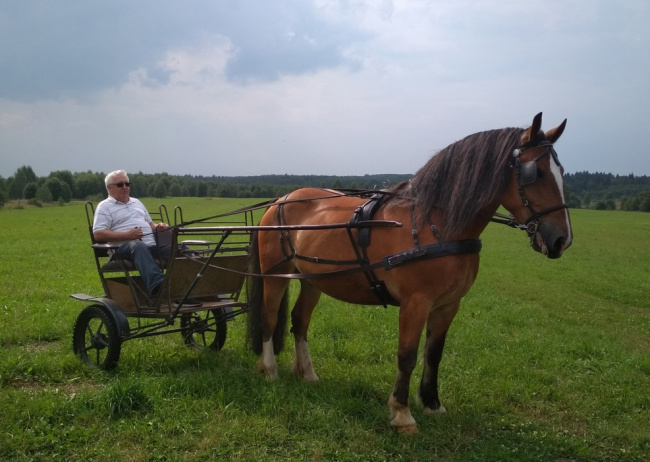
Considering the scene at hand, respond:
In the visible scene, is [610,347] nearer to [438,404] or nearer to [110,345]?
[438,404]

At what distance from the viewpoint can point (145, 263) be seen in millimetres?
5125

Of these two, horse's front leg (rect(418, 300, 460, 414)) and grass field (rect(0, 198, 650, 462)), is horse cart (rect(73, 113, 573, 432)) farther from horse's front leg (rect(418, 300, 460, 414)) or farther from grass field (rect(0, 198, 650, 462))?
grass field (rect(0, 198, 650, 462))

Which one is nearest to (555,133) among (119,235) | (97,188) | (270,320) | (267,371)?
(270,320)

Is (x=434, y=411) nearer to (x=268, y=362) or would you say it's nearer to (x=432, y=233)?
(x=432, y=233)

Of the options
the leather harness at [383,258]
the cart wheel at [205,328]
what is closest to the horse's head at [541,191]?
the leather harness at [383,258]

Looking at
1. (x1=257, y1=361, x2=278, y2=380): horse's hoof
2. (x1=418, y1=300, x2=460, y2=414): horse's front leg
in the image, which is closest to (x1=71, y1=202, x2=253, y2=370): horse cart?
(x1=257, y1=361, x2=278, y2=380): horse's hoof

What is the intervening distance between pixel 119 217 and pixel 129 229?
0.17m

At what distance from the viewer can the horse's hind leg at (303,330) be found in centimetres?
514

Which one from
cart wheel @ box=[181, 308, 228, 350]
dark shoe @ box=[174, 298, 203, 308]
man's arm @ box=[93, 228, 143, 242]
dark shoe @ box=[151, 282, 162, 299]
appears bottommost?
cart wheel @ box=[181, 308, 228, 350]

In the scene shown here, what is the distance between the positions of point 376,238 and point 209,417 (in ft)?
6.46

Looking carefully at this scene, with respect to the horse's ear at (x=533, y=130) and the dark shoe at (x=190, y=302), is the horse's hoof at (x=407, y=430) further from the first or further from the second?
the dark shoe at (x=190, y=302)

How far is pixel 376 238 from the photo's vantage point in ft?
13.6

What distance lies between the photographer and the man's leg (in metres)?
5.12

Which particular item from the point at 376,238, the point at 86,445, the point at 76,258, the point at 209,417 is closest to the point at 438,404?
the point at 376,238
